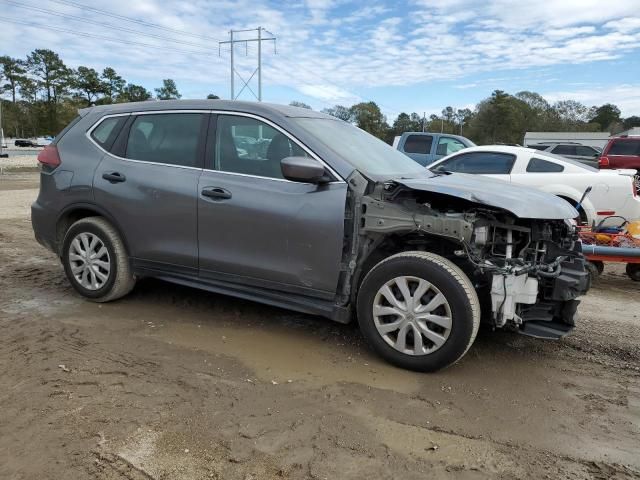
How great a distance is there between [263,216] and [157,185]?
1076 mm

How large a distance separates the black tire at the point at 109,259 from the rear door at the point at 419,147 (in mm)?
10251

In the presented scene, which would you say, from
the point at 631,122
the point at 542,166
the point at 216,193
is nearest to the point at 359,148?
the point at 216,193

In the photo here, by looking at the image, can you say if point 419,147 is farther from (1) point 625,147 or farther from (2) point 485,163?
(1) point 625,147

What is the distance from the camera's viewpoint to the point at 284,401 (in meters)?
3.20

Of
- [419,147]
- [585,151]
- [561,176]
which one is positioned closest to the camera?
[561,176]

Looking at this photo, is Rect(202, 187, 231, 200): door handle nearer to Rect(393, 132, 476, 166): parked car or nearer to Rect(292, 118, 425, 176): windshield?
Rect(292, 118, 425, 176): windshield

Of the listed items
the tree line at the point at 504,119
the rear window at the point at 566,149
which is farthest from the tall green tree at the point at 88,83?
the rear window at the point at 566,149

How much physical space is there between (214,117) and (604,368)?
355 centimetres

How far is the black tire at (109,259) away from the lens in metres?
4.66

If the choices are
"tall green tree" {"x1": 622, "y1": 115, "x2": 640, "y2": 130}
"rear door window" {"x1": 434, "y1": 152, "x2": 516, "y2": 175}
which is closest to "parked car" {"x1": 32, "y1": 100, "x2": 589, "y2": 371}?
"rear door window" {"x1": 434, "y1": 152, "x2": 516, "y2": 175}

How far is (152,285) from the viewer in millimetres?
5535

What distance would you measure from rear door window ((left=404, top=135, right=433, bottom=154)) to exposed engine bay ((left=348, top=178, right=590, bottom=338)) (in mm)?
10478

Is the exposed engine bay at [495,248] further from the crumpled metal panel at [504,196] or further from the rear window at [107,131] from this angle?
the rear window at [107,131]

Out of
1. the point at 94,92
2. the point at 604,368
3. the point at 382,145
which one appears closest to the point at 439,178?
the point at 382,145
